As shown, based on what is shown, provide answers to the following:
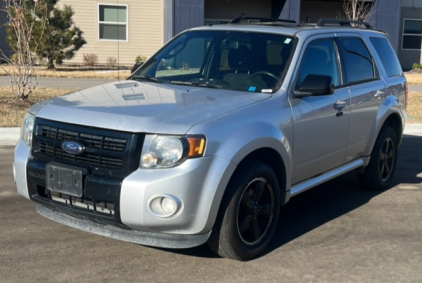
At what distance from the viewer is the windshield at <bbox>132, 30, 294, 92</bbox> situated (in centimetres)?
546

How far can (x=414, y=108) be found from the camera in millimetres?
14320

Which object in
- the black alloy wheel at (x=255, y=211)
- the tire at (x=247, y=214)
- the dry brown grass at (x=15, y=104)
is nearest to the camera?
the tire at (x=247, y=214)

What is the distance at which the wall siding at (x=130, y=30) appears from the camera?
26.5m

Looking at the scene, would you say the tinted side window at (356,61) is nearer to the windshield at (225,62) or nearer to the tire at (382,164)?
the tire at (382,164)

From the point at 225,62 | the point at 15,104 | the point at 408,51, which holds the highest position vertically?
the point at 408,51

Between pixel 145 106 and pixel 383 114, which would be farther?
pixel 383 114

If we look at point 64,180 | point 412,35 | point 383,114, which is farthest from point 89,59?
point 64,180

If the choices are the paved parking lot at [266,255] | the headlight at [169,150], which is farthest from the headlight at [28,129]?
the headlight at [169,150]

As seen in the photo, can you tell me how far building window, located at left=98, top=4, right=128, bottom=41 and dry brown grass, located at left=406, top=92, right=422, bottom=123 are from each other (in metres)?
14.4

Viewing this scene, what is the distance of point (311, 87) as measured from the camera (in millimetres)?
5242

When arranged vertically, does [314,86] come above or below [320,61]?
below

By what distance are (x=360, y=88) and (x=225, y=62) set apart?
5.32 feet

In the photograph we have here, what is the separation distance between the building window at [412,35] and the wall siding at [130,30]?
12.9 metres

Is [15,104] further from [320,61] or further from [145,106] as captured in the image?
[145,106]
